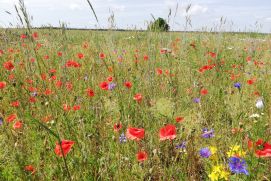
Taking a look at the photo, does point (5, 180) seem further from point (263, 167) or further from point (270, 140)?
point (270, 140)

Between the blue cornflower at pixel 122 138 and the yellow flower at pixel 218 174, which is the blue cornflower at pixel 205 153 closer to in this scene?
the yellow flower at pixel 218 174

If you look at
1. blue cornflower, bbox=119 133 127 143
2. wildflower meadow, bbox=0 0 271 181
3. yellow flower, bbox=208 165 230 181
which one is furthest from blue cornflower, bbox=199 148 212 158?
blue cornflower, bbox=119 133 127 143

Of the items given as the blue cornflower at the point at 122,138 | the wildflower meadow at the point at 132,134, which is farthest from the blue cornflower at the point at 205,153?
the blue cornflower at the point at 122,138

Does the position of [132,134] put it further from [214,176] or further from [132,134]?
[214,176]

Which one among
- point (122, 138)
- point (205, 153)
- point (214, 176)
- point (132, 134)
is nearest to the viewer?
point (132, 134)

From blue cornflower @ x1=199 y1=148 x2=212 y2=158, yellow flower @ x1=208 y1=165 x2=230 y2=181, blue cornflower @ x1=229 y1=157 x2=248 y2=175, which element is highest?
blue cornflower @ x1=229 y1=157 x2=248 y2=175

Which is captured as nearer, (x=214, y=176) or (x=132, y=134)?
(x=132, y=134)

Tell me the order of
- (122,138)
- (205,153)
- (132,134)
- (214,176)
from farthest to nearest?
(122,138) < (205,153) < (214,176) < (132,134)

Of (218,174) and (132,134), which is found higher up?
(132,134)

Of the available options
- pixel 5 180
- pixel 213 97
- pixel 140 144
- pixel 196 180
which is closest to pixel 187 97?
pixel 213 97

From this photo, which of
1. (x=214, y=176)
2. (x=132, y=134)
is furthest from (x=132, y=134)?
(x=214, y=176)

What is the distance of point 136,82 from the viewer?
9.96 feet

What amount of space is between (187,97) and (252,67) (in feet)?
5.68

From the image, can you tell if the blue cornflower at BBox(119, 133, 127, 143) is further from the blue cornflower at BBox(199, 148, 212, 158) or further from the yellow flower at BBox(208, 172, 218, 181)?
the yellow flower at BBox(208, 172, 218, 181)
